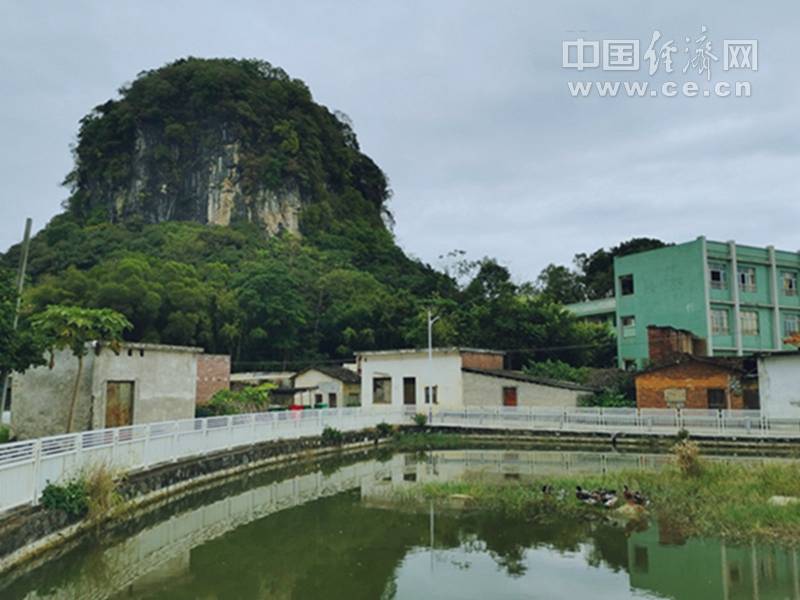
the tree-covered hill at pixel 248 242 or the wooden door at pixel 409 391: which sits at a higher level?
the tree-covered hill at pixel 248 242

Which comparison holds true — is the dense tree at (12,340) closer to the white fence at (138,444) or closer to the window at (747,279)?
the white fence at (138,444)

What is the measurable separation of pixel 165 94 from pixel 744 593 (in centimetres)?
9521

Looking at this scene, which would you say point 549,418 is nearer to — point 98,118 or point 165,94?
point 165,94

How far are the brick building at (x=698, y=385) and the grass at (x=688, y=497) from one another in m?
10.3

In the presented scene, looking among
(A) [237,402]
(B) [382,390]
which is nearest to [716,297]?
(B) [382,390]

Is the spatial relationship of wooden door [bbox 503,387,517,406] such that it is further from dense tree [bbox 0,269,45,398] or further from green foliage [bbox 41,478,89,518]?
green foliage [bbox 41,478,89,518]

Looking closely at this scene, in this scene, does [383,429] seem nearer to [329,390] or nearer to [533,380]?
[533,380]

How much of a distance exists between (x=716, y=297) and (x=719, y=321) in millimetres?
1247

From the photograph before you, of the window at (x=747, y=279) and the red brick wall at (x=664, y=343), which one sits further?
the window at (x=747, y=279)

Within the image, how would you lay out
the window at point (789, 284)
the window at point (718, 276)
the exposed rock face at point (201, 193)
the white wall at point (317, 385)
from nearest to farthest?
the window at point (718, 276) → the white wall at point (317, 385) → the window at point (789, 284) → the exposed rock face at point (201, 193)

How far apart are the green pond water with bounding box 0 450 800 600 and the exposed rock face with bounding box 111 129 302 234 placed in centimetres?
7123

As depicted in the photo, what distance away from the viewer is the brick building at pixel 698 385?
25.1m

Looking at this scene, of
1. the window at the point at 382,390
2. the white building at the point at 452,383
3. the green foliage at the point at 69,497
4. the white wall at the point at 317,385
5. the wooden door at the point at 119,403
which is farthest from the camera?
the white wall at the point at 317,385

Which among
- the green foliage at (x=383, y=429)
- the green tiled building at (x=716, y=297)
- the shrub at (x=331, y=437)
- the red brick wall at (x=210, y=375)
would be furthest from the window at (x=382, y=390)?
the green tiled building at (x=716, y=297)
